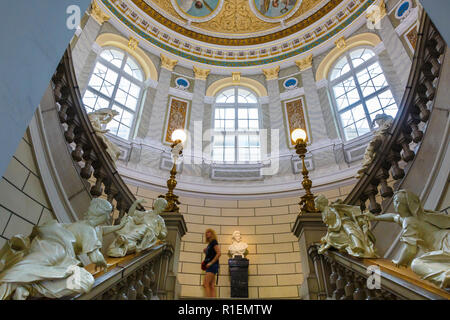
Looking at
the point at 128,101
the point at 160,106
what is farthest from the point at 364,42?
the point at 128,101

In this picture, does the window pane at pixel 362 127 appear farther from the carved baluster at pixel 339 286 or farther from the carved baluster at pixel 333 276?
the carved baluster at pixel 339 286

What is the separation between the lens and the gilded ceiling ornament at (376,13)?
36.9 feet

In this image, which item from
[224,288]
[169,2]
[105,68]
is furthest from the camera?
[169,2]

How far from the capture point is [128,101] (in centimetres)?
1144

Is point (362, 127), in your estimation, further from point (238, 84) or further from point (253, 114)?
point (238, 84)

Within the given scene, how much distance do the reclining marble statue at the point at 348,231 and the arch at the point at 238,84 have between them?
938cm

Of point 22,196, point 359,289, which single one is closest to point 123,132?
point 22,196

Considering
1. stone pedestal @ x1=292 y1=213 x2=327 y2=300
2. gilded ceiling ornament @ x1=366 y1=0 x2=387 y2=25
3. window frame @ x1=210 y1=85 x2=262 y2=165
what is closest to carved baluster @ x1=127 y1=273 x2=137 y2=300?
stone pedestal @ x1=292 y1=213 x2=327 y2=300

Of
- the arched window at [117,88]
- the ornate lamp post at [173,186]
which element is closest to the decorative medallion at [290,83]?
the arched window at [117,88]

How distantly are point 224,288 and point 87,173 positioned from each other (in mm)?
5307

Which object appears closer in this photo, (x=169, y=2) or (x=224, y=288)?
(x=224, y=288)

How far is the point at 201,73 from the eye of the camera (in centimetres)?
1302

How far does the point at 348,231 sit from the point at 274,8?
42.8 feet
